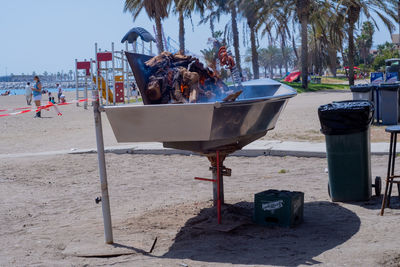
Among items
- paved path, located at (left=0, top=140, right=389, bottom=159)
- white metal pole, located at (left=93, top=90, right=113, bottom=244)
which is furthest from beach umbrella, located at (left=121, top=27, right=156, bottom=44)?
white metal pole, located at (left=93, top=90, right=113, bottom=244)

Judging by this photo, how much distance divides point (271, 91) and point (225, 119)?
2026 mm

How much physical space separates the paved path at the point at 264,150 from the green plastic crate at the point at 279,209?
4.06 m

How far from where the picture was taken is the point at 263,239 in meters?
5.07

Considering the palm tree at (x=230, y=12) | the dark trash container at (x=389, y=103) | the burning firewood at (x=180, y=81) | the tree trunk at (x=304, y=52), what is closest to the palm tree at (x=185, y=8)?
the palm tree at (x=230, y=12)

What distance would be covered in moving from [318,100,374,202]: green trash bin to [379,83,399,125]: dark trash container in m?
→ 8.14

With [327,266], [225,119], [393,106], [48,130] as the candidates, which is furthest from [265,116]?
[48,130]

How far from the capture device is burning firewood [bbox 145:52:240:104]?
5465mm

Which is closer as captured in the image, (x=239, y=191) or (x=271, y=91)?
(x=271, y=91)

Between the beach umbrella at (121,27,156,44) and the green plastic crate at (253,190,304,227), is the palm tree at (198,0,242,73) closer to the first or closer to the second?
the beach umbrella at (121,27,156,44)

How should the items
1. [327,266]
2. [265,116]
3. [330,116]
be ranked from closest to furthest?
1. [327,266]
2. [265,116]
3. [330,116]

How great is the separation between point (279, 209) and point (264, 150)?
4.59 metres

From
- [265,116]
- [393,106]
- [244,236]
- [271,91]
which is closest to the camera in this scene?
[244,236]

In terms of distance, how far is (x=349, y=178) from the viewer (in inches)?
244

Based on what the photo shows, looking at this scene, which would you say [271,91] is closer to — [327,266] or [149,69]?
[149,69]
